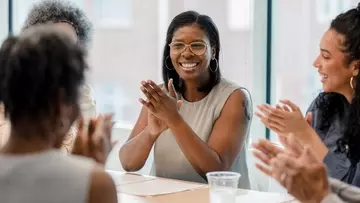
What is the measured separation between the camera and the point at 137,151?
2613 mm

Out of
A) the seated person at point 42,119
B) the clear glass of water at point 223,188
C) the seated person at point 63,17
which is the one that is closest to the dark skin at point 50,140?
the seated person at point 42,119

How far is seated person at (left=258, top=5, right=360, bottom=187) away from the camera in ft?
6.81

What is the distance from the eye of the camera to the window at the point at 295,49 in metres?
3.11

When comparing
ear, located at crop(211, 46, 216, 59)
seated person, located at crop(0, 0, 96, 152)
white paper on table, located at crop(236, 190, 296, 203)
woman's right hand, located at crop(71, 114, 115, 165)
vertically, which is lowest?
white paper on table, located at crop(236, 190, 296, 203)

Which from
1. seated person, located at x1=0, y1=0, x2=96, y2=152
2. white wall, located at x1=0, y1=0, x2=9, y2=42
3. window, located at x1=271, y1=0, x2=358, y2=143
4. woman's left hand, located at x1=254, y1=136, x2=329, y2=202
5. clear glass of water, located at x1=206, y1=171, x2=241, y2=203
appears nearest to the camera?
woman's left hand, located at x1=254, y1=136, x2=329, y2=202

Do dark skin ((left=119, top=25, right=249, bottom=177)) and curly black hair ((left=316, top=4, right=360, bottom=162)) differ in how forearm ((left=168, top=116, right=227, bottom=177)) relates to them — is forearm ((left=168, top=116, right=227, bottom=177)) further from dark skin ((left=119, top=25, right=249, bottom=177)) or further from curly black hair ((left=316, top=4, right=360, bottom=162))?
curly black hair ((left=316, top=4, right=360, bottom=162))

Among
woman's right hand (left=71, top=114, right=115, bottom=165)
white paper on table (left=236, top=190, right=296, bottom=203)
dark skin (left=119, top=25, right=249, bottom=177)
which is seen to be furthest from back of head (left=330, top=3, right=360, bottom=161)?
woman's right hand (left=71, top=114, right=115, bottom=165)

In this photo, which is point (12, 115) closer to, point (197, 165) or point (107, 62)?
point (197, 165)

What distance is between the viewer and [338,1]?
2.99 meters

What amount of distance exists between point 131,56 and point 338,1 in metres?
1.27

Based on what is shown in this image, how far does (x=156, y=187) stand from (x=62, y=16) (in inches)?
42.4

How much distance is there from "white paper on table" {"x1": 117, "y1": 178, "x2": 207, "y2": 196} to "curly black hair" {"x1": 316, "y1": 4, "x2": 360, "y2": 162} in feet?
1.73

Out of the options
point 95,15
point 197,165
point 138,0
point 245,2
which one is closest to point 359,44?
point 197,165

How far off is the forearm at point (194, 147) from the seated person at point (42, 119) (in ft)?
4.42
